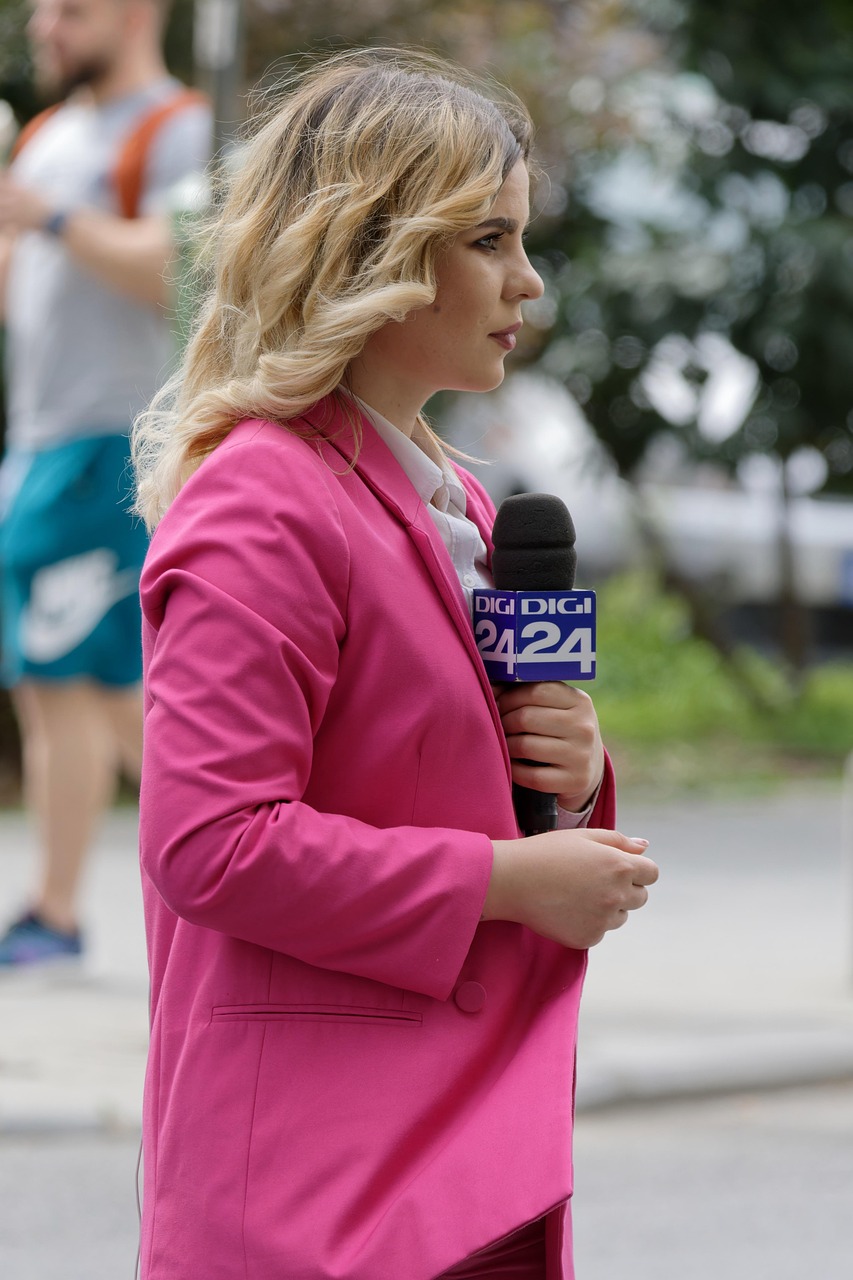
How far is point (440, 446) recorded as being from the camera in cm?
229

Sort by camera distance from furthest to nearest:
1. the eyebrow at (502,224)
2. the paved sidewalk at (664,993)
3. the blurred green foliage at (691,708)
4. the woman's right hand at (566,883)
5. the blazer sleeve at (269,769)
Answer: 1. the blurred green foliage at (691,708)
2. the paved sidewalk at (664,993)
3. the eyebrow at (502,224)
4. the woman's right hand at (566,883)
5. the blazer sleeve at (269,769)

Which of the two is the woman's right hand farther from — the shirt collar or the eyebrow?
the eyebrow

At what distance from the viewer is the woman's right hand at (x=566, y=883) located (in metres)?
1.86

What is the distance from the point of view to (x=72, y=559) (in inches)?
208

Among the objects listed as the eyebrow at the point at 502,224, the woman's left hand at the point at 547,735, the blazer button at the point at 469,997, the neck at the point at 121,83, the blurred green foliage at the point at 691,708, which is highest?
the blurred green foliage at the point at 691,708

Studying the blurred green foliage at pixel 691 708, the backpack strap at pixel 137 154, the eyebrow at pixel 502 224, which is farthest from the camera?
the blurred green foliage at pixel 691 708

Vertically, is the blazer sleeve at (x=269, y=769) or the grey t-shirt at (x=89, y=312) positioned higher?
the grey t-shirt at (x=89, y=312)

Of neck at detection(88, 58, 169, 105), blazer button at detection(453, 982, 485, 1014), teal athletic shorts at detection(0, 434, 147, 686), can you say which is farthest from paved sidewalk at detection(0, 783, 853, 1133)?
blazer button at detection(453, 982, 485, 1014)

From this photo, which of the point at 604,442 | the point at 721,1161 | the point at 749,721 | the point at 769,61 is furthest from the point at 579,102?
the point at 721,1161

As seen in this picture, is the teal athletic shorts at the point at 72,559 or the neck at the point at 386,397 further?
the teal athletic shorts at the point at 72,559

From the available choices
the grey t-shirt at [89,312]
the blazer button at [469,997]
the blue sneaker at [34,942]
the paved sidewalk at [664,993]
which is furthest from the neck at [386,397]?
the blue sneaker at [34,942]

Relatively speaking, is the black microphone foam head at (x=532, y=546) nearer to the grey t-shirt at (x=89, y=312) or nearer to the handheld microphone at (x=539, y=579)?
the handheld microphone at (x=539, y=579)

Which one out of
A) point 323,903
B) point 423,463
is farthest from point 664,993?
point 323,903

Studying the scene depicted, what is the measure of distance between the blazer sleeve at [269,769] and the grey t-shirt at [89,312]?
3.47 metres
